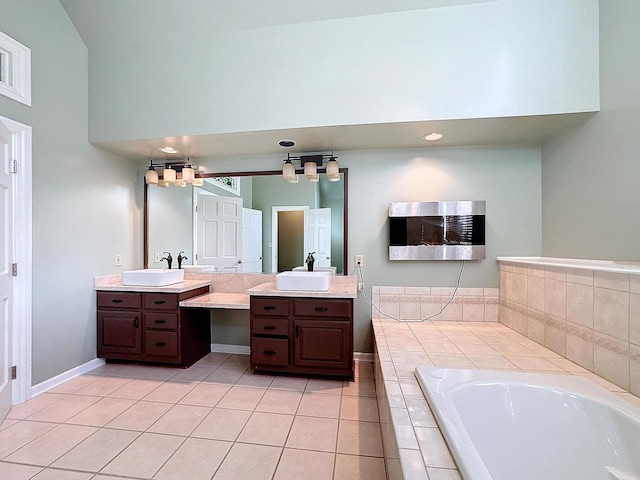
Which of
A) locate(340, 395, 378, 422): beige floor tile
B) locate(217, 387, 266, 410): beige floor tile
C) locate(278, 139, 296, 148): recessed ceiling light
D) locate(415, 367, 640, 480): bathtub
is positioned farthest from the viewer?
locate(278, 139, 296, 148): recessed ceiling light

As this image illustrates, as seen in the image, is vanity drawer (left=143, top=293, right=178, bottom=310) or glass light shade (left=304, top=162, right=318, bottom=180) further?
glass light shade (left=304, top=162, right=318, bottom=180)

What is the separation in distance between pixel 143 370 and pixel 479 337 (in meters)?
2.94

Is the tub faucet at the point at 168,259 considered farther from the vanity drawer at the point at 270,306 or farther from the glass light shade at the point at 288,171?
the glass light shade at the point at 288,171

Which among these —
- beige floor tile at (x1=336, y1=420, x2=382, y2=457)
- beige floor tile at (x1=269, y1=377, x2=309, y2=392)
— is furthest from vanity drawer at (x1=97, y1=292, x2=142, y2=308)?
beige floor tile at (x1=336, y1=420, x2=382, y2=457)

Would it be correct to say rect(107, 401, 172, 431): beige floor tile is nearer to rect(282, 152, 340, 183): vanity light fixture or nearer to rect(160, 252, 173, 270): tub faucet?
rect(160, 252, 173, 270): tub faucet

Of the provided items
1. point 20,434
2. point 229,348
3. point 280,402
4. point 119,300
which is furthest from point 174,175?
point 280,402

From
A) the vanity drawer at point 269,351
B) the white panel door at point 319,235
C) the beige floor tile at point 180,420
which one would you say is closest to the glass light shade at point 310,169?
the white panel door at point 319,235

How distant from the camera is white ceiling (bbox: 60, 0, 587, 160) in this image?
2.17 meters

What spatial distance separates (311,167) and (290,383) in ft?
6.29

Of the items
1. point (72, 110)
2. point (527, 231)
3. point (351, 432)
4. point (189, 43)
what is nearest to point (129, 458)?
point (351, 432)

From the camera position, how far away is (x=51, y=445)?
1720 mm

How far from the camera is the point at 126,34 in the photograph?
8.12 ft

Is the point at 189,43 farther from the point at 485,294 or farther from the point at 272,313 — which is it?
the point at 485,294

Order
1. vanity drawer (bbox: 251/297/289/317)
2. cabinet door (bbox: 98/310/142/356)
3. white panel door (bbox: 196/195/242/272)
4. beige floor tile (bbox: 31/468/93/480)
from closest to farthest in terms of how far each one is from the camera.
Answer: beige floor tile (bbox: 31/468/93/480), vanity drawer (bbox: 251/297/289/317), cabinet door (bbox: 98/310/142/356), white panel door (bbox: 196/195/242/272)
